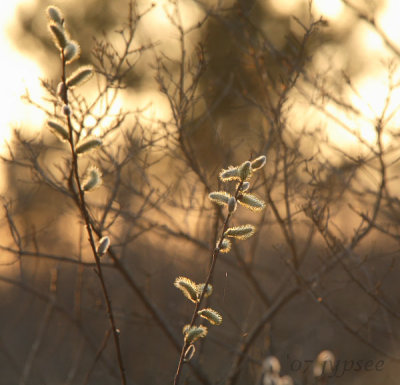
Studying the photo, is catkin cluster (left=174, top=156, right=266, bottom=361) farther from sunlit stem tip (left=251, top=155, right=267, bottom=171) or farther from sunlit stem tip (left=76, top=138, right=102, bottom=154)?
sunlit stem tip (left=76, top=138, right=102, bottom=154)

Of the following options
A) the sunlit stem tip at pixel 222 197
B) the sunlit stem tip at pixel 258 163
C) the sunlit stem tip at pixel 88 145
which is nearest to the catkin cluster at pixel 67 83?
the sunlit stem tip at pixel 88 145

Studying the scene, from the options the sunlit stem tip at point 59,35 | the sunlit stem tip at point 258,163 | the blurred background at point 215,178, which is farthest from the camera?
the blurred background at point 215,178

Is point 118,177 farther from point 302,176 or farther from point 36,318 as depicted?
point 36,318

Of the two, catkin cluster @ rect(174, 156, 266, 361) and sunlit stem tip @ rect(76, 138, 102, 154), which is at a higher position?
sunlit stem tip @ rect(76, 138, 102, 154)

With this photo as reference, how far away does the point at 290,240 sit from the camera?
4.33m

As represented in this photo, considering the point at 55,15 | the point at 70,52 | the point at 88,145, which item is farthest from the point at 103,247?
the point at 55,15

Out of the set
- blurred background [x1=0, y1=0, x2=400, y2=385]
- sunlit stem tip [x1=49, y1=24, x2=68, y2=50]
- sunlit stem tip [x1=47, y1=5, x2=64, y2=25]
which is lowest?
sunlit stem tip [x1=49, y1=24, x2=68, y2=50]

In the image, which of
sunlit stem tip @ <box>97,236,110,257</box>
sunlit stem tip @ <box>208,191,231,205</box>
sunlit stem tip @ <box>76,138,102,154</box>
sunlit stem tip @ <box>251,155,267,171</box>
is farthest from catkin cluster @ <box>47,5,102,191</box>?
sunlit stem tip @ <box>251,155,267,171</box>

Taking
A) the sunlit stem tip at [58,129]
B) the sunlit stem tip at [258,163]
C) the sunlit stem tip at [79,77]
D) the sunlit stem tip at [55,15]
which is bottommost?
the sunlit stem tip at [58,129]

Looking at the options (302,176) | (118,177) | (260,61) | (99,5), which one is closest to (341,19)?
(260,61)

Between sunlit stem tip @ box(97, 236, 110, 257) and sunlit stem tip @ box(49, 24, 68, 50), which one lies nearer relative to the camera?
sunlit stem tip @ box(49, 24, 68, 50)

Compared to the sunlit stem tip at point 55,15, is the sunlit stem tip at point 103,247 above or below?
below

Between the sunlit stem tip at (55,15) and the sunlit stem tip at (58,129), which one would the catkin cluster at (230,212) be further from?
the sunlit stem tip at (55,15)

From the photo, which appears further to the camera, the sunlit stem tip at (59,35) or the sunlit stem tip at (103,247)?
the sunlit stem tip at (103,247)
